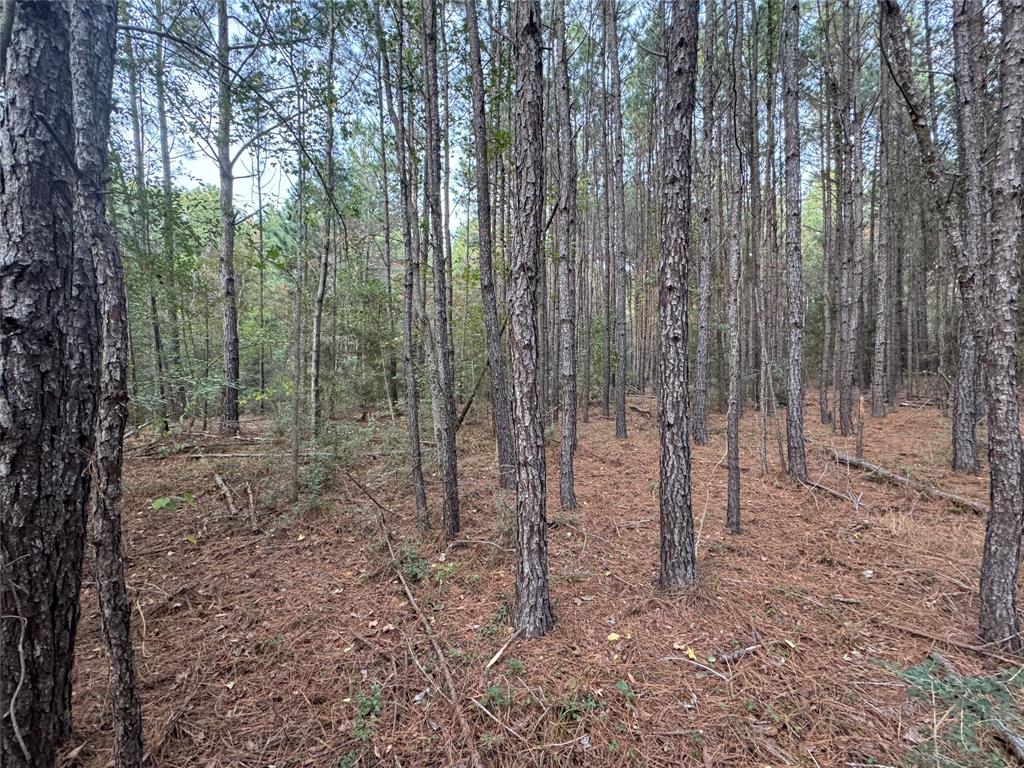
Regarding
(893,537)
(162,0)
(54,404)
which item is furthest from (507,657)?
(162,0)

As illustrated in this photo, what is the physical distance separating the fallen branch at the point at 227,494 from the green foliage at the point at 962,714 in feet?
20.2

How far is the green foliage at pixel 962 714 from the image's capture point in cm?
183

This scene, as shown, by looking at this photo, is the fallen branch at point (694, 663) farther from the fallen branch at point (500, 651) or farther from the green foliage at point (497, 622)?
the green foliage at point (497, 622)

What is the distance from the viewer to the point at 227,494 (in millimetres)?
5305

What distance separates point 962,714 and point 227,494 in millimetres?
6924

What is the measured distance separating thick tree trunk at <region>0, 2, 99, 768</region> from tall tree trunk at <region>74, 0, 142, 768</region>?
0.14m

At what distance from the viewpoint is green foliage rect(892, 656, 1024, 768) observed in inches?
72.1

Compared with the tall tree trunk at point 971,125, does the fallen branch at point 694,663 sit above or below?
below

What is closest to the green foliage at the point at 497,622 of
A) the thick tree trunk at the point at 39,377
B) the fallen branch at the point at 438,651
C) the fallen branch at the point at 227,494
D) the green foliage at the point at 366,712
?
the fallen branch at the point at 438,651

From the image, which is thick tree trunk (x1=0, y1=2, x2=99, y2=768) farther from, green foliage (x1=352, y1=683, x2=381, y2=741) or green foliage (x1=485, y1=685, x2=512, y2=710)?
green foliage (x1=485, y1=685, x2=512, y2=710)

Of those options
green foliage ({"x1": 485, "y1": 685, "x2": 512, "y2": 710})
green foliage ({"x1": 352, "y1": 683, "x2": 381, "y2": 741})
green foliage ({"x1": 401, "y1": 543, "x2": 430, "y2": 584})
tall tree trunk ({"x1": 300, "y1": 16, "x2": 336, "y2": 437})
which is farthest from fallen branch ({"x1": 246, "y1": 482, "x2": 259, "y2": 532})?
green foliage ({"x1": 485, "y1": 685, "x2": 512, "y2": 710})

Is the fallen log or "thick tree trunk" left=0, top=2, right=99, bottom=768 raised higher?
"thick tree trunk" left=0, top=2, right=99, bottom=768

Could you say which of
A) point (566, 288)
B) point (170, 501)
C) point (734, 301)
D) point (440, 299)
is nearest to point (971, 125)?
point (734, 301)

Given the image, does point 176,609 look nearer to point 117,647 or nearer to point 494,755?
point 117,647
